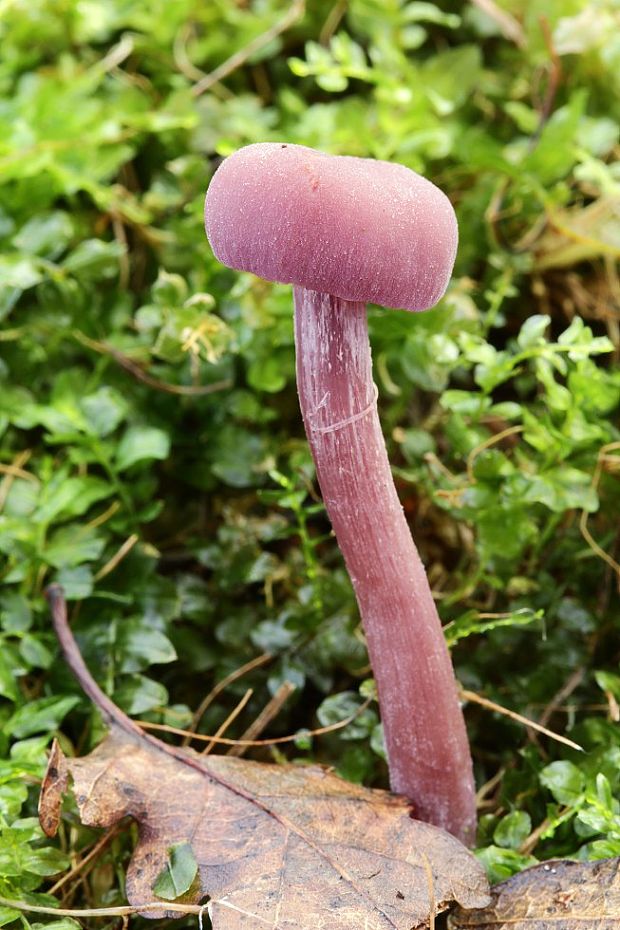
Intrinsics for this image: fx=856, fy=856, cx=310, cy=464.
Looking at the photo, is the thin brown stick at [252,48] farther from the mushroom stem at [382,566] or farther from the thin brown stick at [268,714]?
the thin brown stick at [268,714]

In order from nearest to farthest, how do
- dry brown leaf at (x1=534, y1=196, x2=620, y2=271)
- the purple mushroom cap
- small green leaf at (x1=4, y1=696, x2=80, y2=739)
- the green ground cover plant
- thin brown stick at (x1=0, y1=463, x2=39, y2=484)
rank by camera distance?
the purple mushroom cap, small green leaf at (x1=4, y1=696, x2=80, y2=739), the green ground cover plant, thin brown stick at (x1=0, y1=463, x2=39, y2=484), dry brown leaf at (x1=534, y1=196, x2=620, y2=271)

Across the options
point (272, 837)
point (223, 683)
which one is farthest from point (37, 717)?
point (272, 837)

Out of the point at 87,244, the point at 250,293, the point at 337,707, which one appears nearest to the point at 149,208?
the point at 87,244

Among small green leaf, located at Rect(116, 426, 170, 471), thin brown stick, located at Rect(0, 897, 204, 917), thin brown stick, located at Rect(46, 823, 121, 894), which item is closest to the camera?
thin brown stick, located at Rect(0, 897, 204, 917)

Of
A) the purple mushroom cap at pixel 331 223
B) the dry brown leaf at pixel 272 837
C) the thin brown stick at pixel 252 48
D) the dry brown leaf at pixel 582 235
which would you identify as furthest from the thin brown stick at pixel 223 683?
the thin brown stick at pixel 252 48

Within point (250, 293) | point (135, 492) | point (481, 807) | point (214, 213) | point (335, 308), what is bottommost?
point (481, 807)

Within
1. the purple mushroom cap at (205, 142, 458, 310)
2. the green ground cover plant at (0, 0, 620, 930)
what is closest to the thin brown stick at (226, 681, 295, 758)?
the green ground cover plant at (0, 0, 620, 930)

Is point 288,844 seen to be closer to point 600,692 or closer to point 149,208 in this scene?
point 600,692

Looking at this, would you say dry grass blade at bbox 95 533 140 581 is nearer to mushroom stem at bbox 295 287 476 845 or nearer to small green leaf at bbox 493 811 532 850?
mushroom stem at bbox 295 287 476 845
